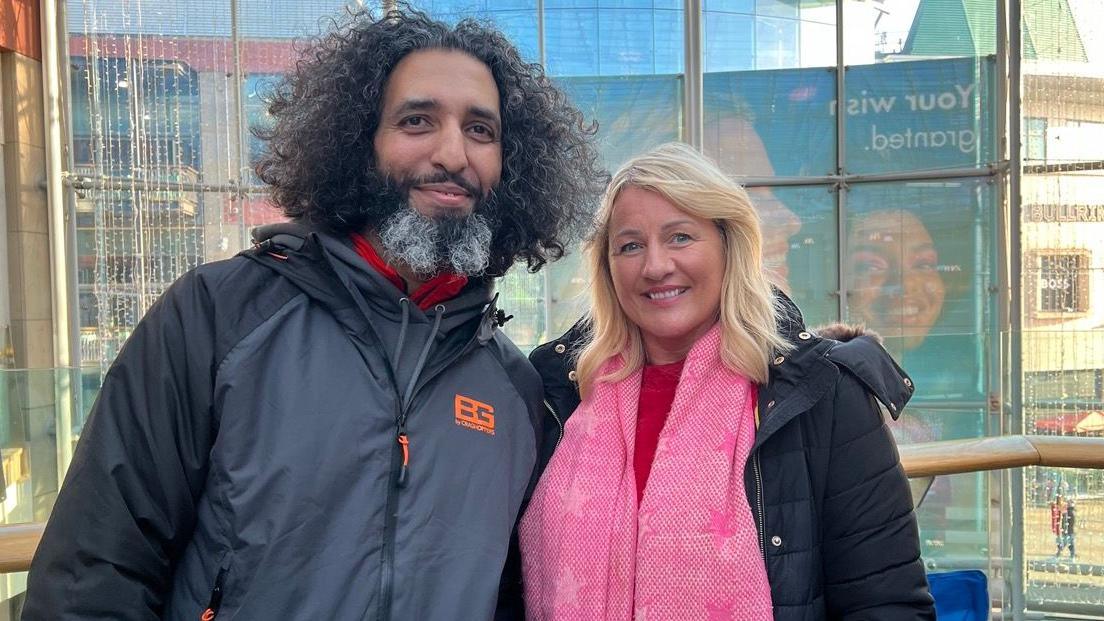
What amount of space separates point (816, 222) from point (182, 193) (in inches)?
237

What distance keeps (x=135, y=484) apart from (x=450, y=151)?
0.88 meters

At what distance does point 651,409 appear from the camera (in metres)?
2.03

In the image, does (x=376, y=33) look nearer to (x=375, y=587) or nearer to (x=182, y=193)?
(x=375, y=587)

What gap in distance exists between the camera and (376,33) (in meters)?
2.05

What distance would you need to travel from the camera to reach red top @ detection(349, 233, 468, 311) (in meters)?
1.85

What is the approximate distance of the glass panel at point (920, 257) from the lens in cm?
823

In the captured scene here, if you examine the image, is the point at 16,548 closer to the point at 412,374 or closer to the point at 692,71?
the point at 412,374

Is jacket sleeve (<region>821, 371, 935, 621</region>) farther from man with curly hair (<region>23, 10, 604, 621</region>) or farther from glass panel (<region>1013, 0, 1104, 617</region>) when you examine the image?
glass panel (<region>1013, 0, 1104, 617</region>)

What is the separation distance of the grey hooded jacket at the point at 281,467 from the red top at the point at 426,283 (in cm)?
11

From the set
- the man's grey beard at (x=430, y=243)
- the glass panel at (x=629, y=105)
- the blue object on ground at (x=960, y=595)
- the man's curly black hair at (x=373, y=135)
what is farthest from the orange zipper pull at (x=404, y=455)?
the glass panel at (x=629, y=105)

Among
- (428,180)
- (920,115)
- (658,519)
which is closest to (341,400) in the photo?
(428,180)

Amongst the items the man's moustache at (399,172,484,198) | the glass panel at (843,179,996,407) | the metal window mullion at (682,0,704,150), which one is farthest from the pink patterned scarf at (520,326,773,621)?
the glass panel at (843,179,996,407)

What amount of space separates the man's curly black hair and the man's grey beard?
64 millimetres

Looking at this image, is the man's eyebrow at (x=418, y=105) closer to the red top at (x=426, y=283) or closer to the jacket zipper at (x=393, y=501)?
the red top at (x=426, y=283)
